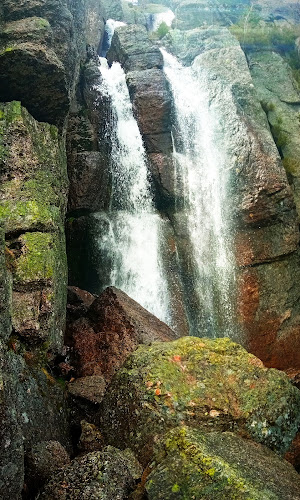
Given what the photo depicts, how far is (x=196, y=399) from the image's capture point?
20.4ft

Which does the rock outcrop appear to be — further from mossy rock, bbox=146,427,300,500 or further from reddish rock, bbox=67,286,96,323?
reddish rock, bbox=67,286,96,323

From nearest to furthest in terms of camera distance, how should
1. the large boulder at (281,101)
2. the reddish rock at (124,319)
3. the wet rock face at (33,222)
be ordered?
the wet rock face at (33,222), the reddish rock at (124,319), the large boulder at (281,101)

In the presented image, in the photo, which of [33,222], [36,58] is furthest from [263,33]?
[33,222]

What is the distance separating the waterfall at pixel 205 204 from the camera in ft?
51.0

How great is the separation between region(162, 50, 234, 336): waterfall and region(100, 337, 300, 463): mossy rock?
8.43 m

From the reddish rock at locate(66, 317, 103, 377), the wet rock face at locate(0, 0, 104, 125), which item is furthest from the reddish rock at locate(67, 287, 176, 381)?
the wet rock face at locate(0, 0, 104, 125)

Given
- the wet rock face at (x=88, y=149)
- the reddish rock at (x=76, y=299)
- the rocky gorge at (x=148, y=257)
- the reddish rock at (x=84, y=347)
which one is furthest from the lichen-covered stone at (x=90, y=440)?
the wet rock face at (x=88, y=149)

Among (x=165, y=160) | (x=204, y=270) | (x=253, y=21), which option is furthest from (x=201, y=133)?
(x=253, y=21)

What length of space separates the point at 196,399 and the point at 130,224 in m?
10.9

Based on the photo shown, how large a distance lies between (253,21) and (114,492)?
29.3 metres

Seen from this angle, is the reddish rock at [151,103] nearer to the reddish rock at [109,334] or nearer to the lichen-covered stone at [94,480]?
the reddish rock at [109,334]

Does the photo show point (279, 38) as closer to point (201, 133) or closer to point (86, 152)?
point (201, 133)

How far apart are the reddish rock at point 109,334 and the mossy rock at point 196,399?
277 cm

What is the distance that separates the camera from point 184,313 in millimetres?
15141
